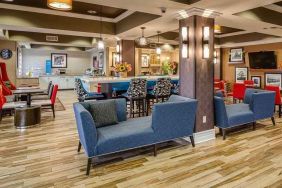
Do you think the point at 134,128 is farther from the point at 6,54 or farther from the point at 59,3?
the point at 6,54

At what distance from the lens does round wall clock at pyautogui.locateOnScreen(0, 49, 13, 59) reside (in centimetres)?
886

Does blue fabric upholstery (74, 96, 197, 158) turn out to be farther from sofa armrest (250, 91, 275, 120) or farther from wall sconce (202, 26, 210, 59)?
sofa armrest (250, 91, 275, 120)

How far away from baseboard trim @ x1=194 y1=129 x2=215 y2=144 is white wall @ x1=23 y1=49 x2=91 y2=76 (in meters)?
11.8

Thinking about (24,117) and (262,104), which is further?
(24,117)

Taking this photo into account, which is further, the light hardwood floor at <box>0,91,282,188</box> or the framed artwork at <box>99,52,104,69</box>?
the framed artwork at <box>99,52,104,69</box>

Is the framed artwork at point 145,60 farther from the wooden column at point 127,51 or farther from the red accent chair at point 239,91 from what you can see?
the red accent chair at point 239,91

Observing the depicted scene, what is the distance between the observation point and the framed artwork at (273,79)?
8781 mm

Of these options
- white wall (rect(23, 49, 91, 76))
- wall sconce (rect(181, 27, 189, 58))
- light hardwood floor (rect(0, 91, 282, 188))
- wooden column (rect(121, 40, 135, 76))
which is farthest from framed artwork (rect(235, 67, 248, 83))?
white wall (rect(23, 49, 91, 76))

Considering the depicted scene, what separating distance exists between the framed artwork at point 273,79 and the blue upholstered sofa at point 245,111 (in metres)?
4.38

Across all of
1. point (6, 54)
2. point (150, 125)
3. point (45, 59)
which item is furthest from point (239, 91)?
point (45, 59)

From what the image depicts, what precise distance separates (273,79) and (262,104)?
16.3ft

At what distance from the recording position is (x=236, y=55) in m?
10.3

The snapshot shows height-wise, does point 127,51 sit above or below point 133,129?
above

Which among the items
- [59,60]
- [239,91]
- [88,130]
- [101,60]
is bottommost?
[88,130]
